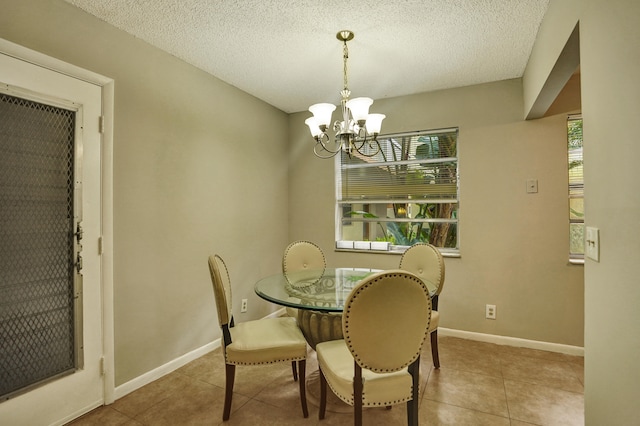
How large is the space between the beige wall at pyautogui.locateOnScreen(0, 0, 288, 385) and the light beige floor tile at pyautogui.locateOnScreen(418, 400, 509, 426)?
1905 mm

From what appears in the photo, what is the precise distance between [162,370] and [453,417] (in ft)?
6.79

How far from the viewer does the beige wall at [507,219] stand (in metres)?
2.82

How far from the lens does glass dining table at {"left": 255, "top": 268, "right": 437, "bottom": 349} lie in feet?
5.96

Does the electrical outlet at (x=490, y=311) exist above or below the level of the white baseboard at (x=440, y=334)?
above

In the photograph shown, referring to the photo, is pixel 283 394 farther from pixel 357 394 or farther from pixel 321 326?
pixel 357 394

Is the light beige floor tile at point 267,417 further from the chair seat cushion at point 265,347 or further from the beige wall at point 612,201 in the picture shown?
the beige wall at point 612,201

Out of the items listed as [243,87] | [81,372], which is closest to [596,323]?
[81,372]

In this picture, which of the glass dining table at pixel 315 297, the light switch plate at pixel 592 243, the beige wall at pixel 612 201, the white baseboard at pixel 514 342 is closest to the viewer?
the beige wall at pixel 612 201

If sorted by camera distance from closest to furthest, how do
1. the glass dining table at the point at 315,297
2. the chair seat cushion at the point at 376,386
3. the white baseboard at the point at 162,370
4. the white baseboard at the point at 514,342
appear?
1. the chair seat cushion at the point at 376,386
2. the glass dining table at the point at 315,297
3. the white baseboard at the point at 162,370
4. the white baseboard at the point at 514,342

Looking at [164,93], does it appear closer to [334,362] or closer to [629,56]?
[334,362]

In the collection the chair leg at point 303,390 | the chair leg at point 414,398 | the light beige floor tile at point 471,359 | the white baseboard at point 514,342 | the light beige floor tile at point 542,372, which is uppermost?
the chair leg at point 414,398

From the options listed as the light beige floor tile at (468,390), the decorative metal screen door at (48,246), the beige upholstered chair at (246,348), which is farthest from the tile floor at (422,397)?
the decorative metal screen door at (48,246)

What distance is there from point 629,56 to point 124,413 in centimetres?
292

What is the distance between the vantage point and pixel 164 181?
247cm
